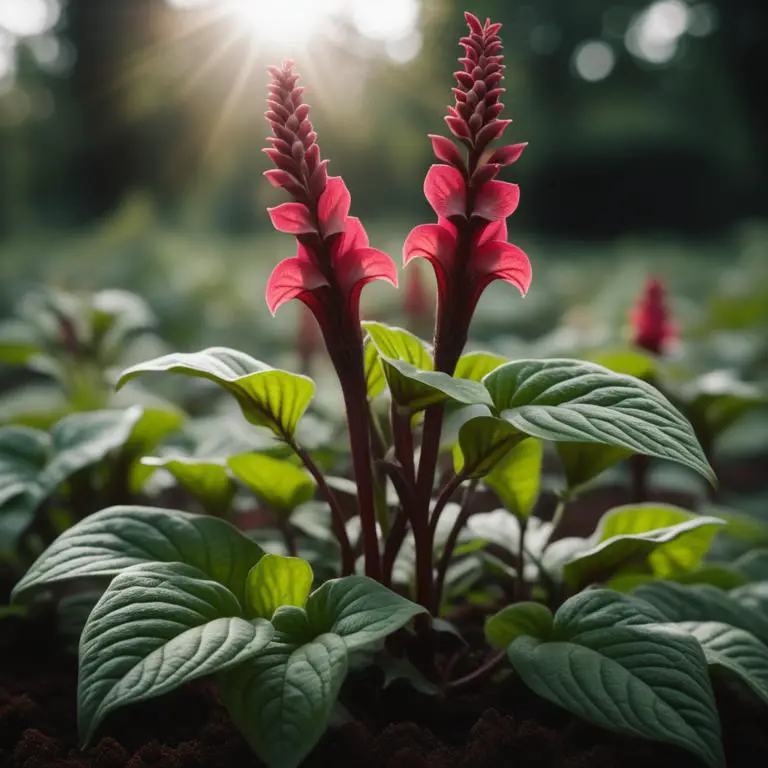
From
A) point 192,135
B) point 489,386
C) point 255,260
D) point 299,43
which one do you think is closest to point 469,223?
point 489,386

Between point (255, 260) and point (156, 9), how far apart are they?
5.17 m

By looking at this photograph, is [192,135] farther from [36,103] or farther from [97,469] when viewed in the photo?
[97,469]

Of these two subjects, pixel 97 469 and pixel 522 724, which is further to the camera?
pixel 97 469

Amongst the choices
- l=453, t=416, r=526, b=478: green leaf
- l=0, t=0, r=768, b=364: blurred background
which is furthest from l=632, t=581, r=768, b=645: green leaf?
l=0, t=0, r=768, b=364: blurred background

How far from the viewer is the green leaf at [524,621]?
3.90ft

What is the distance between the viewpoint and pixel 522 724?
1.17 metres

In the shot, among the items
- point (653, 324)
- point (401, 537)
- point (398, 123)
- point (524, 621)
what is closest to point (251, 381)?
point (401, 537)

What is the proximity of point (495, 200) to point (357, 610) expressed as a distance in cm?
58

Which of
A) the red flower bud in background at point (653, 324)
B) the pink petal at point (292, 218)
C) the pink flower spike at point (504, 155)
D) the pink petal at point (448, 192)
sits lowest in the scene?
the red flower bud in background at point (653, 324)

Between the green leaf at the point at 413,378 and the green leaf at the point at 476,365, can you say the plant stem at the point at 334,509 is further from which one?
the green leaf at the point at 476,365

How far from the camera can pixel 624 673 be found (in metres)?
1.05

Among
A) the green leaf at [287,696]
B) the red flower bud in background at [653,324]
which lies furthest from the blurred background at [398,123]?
the green leaf at [287,696]

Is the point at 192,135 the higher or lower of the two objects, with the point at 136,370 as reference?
higher

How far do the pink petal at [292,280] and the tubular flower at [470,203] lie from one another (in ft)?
0.45
